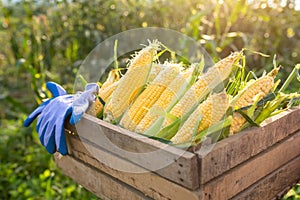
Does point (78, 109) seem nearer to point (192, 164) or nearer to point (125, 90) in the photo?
point (125, 90)

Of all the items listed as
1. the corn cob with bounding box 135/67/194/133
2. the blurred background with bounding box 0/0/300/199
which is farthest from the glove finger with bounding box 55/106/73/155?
the blurred background with bounding box 0/0/300/199

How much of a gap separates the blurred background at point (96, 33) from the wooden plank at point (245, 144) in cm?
125

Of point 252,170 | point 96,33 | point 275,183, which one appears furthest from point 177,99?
point 96,33

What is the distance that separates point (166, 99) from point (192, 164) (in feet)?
0.88

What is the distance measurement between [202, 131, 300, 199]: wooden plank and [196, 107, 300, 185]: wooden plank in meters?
0.02

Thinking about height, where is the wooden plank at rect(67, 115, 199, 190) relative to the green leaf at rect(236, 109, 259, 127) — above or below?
below

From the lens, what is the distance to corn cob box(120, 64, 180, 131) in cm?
109

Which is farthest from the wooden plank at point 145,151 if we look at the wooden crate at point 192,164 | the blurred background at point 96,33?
the blurred background at point 96,33

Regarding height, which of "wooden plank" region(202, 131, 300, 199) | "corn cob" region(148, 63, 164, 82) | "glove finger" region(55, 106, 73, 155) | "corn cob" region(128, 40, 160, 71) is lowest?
"wooden plank" region(202, 131, 300, 199)

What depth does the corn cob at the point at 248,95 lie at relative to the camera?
1018mm

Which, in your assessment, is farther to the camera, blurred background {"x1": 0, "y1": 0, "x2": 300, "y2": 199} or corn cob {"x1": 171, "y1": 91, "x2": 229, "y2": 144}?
blurred background {"x1": 0, "y1": 0, "x2": 300, "y2": 199}

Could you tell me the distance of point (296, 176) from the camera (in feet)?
4.02

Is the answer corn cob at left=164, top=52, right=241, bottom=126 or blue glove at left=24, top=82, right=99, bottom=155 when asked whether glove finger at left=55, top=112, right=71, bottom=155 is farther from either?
Answer: corn cob at left=164, top=52, right=241, bottom=126

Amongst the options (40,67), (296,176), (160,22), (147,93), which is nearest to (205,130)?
(147,93)
